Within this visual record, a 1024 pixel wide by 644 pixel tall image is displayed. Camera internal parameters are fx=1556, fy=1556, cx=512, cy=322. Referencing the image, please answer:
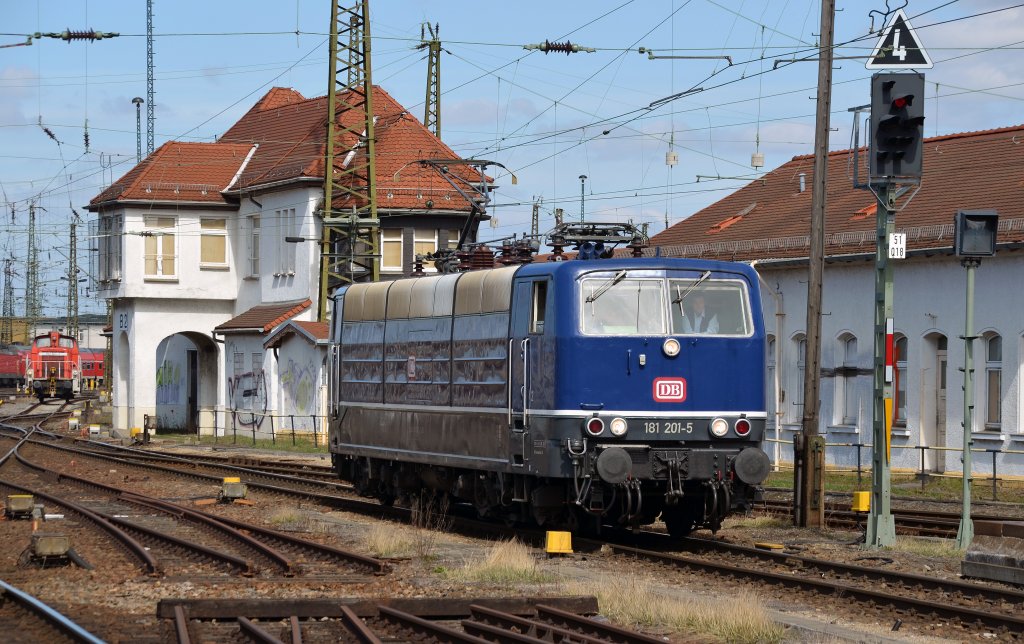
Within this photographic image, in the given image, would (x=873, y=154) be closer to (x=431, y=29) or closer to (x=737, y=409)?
(x=737, y=409)

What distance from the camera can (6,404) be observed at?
3204 inches

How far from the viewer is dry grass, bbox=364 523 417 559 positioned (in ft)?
55.9

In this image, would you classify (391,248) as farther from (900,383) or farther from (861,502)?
(861,502)

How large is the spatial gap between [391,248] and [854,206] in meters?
16.9

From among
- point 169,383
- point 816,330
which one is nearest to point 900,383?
point 816,330

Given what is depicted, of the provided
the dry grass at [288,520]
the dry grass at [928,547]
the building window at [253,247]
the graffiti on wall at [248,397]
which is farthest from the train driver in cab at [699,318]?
the building window at [253,247]

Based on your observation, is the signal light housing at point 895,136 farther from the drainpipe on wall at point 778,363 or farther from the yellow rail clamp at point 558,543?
the drainpipe on wall at point 778,363

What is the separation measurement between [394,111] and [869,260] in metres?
25.2

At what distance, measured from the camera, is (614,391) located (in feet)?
55.9

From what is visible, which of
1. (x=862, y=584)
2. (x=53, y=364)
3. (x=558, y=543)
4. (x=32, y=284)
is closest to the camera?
(x=862, y=584)

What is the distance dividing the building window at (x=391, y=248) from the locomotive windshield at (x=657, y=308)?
1211 inches

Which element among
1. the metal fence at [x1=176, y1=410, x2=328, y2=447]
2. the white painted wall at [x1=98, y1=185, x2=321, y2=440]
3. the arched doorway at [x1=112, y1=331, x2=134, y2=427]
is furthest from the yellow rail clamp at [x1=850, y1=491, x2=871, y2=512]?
the arched doorway at [x1=112, y1=331, x2=134, y2=427]

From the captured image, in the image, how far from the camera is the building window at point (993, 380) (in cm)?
2964

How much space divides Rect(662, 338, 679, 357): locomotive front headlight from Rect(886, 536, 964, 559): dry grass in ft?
10.6
